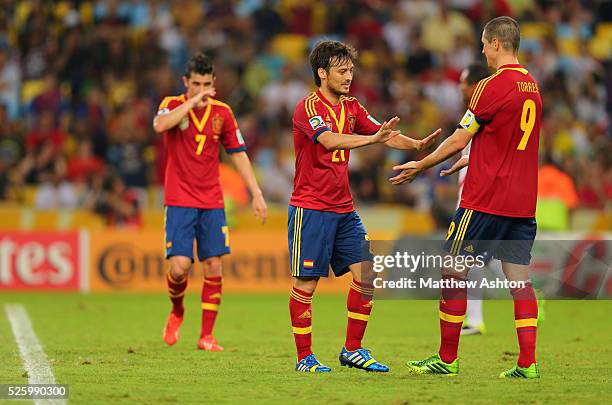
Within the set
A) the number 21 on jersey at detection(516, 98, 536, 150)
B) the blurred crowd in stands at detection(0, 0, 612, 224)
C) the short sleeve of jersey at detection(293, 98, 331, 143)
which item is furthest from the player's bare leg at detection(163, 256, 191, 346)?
the blurred crowd in stands at detection(0, 0, 612, 224)

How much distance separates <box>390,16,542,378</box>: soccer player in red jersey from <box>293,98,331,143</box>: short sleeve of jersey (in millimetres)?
710

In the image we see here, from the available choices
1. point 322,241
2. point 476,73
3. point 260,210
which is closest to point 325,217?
point 322,241

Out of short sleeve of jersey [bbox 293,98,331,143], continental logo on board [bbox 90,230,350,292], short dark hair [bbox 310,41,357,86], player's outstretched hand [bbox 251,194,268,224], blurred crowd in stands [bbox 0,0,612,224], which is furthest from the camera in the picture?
blurred crowd in stands [bbox 0,0,612,224]

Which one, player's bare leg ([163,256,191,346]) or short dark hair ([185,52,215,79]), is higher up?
short dark hair ([185,52,215,79])

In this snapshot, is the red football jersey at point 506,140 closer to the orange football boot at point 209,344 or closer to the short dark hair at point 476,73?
the short dark hair at point 476,73

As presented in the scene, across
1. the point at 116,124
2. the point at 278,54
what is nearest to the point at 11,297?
the point at 116,124

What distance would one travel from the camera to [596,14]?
885 inches

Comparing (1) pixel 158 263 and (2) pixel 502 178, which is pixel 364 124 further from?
(1) pixel 158 263

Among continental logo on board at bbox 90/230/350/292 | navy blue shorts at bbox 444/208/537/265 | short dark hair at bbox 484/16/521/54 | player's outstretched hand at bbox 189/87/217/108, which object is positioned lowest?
continental logo on board at bbox 90/230/350/292

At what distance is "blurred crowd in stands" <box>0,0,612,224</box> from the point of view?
60.0 ft

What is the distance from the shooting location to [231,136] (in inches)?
400

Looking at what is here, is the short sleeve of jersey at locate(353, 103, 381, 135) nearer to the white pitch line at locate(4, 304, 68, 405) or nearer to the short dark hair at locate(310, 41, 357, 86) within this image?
the short dark hair at locate(310, 41, 357, 86)

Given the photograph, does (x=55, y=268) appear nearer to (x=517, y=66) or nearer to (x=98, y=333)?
(x=98, y=333)

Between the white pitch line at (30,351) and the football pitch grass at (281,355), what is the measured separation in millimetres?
76
